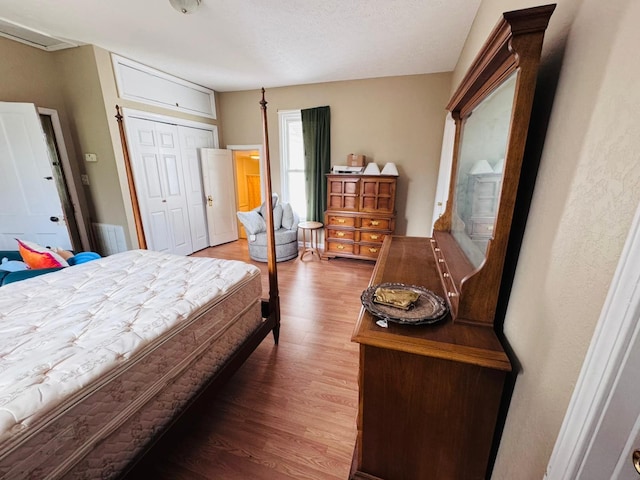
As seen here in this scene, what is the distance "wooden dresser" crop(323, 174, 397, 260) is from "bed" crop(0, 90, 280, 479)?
7.17 ft

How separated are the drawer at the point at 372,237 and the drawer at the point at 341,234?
0.15 m

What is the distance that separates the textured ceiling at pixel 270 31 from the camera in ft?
7.11

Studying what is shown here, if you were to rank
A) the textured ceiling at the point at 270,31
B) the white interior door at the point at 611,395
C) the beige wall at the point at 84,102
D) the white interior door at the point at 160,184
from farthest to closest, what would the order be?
1. the white interior door at the point at 160,184
2. the beige wall at the point at 84,102
3. the textured ceiling at the point at 270,31
4. the white interior door at the point at 611,395

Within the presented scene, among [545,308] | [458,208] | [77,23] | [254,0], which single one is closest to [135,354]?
[545,308]

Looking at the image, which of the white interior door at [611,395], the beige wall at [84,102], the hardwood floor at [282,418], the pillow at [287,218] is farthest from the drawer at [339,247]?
the white interior door at [611,395]

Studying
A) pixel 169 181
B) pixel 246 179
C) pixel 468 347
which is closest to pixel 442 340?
pixel 468 347

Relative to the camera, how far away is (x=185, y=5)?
2088mm

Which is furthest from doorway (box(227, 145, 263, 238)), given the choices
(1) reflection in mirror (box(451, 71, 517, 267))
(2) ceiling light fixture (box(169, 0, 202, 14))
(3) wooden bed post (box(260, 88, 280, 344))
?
(1) reflection in mirror (box(451, 71, 517, 267))

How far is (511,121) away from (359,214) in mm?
3088

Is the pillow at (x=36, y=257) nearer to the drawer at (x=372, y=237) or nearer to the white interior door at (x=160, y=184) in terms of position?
the white interior door at (x=160, y=184)

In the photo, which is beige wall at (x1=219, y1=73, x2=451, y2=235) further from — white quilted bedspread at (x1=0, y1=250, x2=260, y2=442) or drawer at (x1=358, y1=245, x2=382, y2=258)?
white quilted bedspread at (x1=0, y1=250, x2=260, y2=442)

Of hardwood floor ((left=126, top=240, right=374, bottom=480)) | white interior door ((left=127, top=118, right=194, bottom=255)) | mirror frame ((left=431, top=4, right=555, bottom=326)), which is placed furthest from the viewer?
white interior door ((left=127, top=118, right=194, bottom=255))

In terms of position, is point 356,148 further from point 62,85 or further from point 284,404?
point 62,85

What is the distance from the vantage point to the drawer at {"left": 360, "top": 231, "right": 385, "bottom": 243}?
3875 mm
